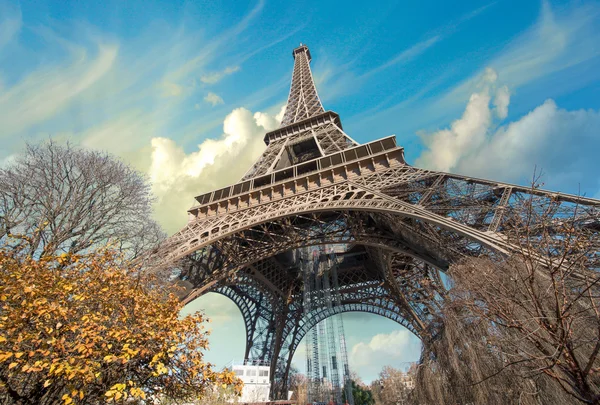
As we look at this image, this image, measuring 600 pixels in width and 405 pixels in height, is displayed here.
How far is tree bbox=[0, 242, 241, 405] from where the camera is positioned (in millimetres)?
4285

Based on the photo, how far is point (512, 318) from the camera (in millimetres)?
4156

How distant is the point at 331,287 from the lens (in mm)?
27703

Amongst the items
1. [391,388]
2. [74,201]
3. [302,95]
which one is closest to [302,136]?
[302,95]

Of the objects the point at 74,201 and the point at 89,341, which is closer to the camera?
the point at 89,341

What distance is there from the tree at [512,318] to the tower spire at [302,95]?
2359 centimetres

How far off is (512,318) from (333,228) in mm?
14385

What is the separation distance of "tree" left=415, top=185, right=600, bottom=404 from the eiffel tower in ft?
2.20

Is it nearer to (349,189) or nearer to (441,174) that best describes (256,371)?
(349,189)

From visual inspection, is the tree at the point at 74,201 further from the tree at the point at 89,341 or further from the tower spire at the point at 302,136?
the tower spire at the point at 302,136

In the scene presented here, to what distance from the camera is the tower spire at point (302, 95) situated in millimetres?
31375

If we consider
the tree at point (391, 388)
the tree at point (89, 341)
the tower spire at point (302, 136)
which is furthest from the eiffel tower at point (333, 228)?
the tree at point (391, 388)

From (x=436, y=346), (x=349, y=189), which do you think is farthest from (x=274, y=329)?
(x=436, y=346)

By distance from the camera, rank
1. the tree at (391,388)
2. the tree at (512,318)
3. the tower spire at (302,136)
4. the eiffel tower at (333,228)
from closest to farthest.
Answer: the tree at (512,318) → the eiffel tower at (333,228) → the tower spire at (302,136) → the tree at (391,388)

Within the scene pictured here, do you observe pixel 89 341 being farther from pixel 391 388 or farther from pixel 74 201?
pixel 391 388
